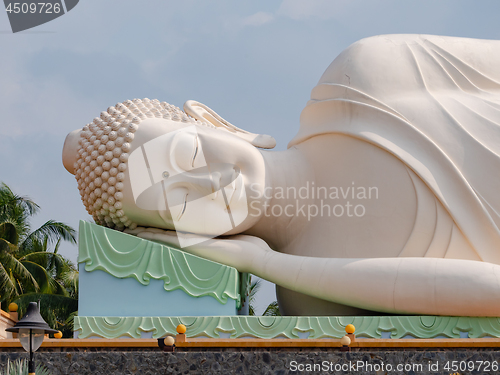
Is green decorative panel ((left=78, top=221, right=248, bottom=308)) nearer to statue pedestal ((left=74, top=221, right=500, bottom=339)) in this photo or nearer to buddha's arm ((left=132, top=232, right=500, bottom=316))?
statue pedestal ((left=74, top=221, right=500, bottom=339))

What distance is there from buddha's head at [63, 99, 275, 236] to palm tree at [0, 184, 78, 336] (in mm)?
8088

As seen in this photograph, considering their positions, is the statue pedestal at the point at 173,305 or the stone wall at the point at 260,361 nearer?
the stone wall at the point at 260,361

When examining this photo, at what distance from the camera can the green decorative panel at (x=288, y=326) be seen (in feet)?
18.8

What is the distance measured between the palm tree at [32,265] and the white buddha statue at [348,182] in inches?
313

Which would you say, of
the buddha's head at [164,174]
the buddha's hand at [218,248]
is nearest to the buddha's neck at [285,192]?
the buddha's head at [164,174]

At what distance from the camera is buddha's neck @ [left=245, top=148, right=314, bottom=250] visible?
6738mm

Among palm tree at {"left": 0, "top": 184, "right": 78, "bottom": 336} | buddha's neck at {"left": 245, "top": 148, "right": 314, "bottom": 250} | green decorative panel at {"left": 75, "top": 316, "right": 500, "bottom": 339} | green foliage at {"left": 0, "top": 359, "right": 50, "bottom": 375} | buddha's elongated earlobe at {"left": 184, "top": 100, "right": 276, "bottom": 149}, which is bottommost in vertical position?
palm tree at {"left": 0, "top": 184, "right": 78, "bottom": 336}

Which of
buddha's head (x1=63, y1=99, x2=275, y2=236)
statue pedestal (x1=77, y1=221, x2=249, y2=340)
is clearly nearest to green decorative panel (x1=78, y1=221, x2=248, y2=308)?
statue pedestal (x1=77, y1=221, x2=249, y2=340)

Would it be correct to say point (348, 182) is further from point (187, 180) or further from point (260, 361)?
point (260, 361)

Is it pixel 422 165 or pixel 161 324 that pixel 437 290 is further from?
pixel 161 324

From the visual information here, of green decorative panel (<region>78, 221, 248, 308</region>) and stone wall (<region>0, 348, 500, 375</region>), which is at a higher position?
green decorative panel (<region>78, 221, 248, 308</region>)

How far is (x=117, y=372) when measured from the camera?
17.2 feet

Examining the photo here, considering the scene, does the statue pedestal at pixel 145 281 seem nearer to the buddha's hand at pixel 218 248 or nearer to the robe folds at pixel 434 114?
the buddha's hand at pixel 218 248

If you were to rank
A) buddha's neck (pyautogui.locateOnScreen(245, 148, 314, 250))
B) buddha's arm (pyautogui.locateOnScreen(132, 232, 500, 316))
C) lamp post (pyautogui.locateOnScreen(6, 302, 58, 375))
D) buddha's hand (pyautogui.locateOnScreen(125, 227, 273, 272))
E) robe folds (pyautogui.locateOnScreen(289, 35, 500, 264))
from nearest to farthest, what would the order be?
lamp post (pyautogui.locateOnScreen(6, 302, 58, 375))
buddha's arm (pyautogui.locateOnScreen(132, 232, 500, 316))
robe folds (pyautogui.locateOnScreen(289, 35, 500, 264))
buddha's hand (pyautogui.locateOnScreen(125, 227, 273, 272))
buddha's neck (pyautogui.locateOnScreen(245, 148, 314, 250))
